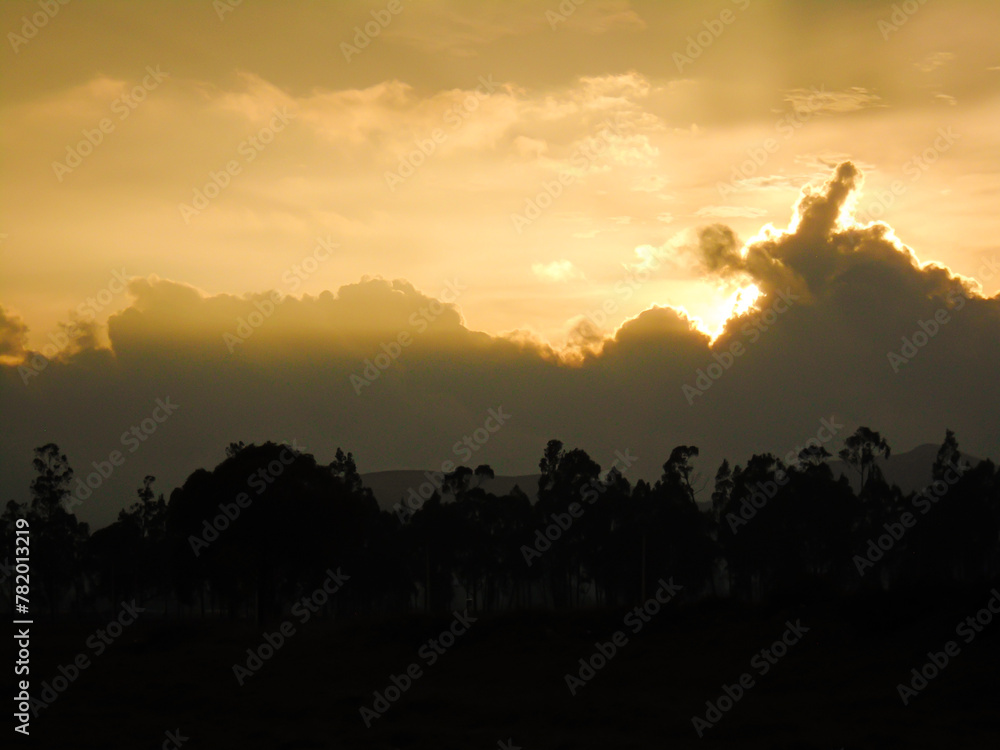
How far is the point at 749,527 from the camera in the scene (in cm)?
8512

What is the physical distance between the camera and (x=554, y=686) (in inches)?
1262

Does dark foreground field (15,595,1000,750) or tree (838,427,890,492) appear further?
tree (838,427,890,492)

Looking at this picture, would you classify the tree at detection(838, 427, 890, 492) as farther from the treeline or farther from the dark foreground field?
the dark foreground field

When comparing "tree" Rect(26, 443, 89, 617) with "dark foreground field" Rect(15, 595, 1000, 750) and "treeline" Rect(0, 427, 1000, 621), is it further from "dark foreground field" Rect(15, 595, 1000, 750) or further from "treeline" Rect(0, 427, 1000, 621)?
"dark foreground field" Rect(15, 595, 1000, 750)

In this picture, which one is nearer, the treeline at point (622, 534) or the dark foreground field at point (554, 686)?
the dark foreground field at point (554, 686)

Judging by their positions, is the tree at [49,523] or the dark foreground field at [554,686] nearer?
the dark foreground field at [554,686]

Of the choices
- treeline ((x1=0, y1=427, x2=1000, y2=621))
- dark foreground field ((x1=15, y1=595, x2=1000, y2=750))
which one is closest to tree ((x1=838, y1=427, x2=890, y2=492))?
treeline ((x1=0, y1=427, x2=1000, y2=621))

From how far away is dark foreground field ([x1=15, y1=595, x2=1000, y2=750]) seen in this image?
2448 centimetres

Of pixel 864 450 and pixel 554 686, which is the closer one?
pixel 554 686

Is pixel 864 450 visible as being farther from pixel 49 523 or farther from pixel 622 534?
pixel 49 523

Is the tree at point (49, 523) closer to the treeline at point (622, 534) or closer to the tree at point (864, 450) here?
the treeline at point (622, 534)

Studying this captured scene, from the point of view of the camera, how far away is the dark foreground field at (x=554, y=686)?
24.5 meters

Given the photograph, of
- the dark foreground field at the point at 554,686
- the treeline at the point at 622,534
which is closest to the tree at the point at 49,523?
the treeline at the point at 622,534

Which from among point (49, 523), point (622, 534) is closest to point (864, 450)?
point (622, 534)
